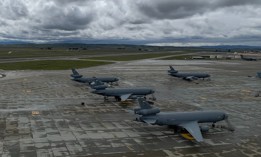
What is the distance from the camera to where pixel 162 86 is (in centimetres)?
9862

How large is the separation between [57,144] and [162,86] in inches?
2433

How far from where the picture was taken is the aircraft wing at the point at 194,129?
4069 cm

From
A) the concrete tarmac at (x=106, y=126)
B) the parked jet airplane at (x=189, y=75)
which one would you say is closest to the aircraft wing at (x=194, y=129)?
the concrete tarmac at (x=106, y=126)

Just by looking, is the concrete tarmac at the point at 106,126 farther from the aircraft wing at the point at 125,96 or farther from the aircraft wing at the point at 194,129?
the aircraft wing at the point at 125,96

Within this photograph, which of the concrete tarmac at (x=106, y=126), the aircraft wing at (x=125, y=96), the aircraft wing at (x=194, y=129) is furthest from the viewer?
the aircraft wing at (x=125, y=96)

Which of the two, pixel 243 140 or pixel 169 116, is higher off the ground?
pixel 169 116

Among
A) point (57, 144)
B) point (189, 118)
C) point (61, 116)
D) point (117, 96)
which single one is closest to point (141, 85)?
point (117, 96)

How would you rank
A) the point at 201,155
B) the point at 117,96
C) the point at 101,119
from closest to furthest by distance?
the point at 201,155, the point at 101,119, the point at 117,96

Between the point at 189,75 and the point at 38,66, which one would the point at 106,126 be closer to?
the point at 189,75

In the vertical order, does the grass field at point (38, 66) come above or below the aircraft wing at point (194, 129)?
above

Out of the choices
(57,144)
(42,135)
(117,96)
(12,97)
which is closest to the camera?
(57,144)

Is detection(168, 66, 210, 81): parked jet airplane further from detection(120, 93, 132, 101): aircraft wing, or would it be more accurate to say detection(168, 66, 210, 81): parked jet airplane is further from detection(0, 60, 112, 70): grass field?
detection(0, 60, 112, 70): grass field

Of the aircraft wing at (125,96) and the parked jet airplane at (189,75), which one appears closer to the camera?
the aircraft wing at (125,96)

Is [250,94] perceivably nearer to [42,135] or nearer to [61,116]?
[61,116]
